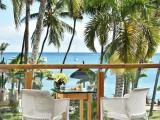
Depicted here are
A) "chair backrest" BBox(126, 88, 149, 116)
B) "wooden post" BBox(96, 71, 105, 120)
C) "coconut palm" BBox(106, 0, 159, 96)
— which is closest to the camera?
"chair backrest" BBox(126, 88, 149, 116)

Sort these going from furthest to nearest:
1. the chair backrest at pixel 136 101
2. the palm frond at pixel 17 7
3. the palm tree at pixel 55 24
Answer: the palm tree at pixel 55 24
the palm frond at pixel 17 7
the chair backrest at pixel 136 101

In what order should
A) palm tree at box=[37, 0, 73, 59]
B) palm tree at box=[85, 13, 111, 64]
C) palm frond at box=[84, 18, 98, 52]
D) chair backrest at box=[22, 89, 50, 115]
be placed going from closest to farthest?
chair backrest at box=[22, 89, 50, 115] < palm tree at box=[85, 13, 111, 64] < palm frond at box=[84, 18, 98, 52] < palm tree at box=[37, 0, 73, 59]

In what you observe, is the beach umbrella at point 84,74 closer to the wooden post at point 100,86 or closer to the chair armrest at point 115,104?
the wooden post at point 100,86

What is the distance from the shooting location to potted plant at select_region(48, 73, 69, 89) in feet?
18.5

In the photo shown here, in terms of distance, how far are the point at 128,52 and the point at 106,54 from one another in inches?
49.3

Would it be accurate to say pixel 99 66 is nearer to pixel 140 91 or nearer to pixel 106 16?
pixel 140 91

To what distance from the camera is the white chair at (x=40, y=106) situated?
4445 mm

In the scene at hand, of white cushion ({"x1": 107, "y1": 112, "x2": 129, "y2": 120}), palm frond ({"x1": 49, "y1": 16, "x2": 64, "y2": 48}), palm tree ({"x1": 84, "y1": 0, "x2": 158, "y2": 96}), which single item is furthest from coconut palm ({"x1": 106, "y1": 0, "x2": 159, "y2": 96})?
palm frond ({"x1": 49, "y1": 16, "x2": 64, "y2": 48})

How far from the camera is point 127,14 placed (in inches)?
492

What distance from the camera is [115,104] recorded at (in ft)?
15.4

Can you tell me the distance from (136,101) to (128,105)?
0.11 m

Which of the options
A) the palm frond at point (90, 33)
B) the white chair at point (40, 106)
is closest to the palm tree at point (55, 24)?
the palm frond at point (90, 33)

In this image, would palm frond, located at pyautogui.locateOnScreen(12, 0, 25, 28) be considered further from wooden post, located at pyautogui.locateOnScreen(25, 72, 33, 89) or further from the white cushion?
the white cushion

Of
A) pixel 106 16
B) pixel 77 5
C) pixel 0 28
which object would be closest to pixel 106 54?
pixel 106 16
